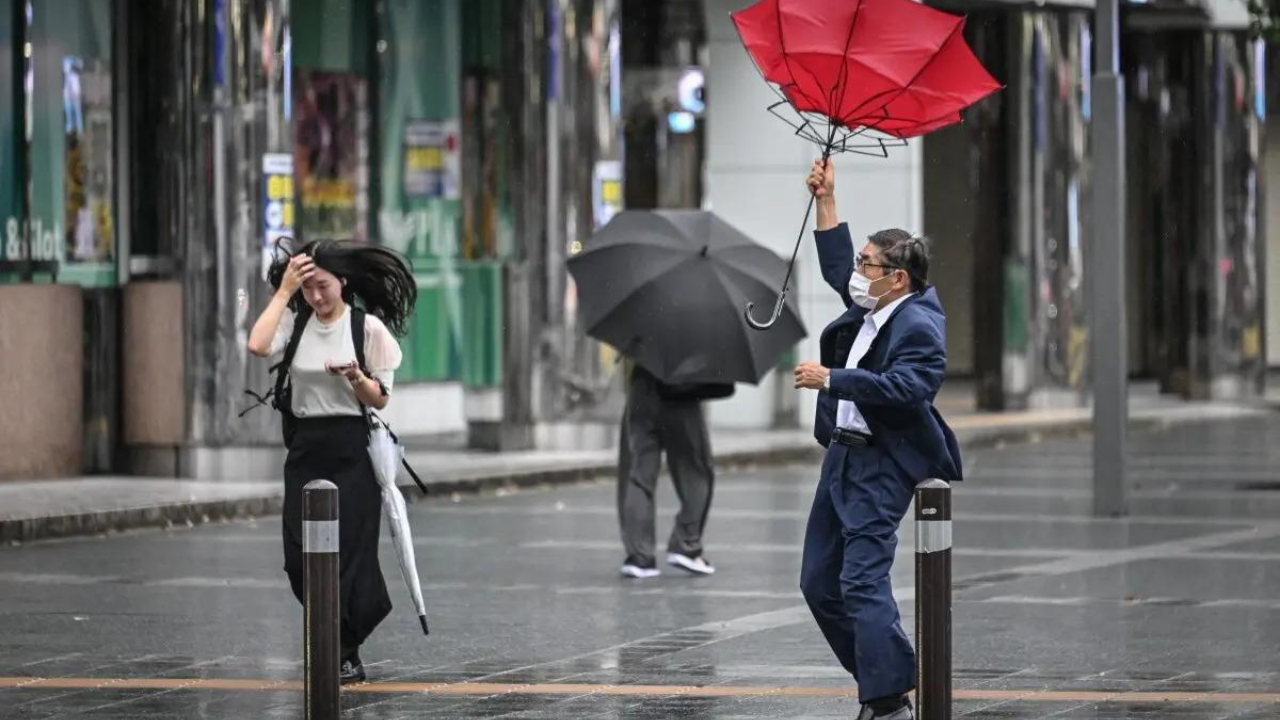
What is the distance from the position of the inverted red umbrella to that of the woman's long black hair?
1894 mm

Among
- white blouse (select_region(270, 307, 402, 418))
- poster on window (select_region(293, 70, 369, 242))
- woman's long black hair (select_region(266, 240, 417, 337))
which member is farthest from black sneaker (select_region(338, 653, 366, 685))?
poster on window (select_region(293, 70, 369, 242))

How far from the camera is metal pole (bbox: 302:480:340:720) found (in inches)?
300

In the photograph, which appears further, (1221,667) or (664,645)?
(664,645)

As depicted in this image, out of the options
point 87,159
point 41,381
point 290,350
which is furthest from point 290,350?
point 87,159

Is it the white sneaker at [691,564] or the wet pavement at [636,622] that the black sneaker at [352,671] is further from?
the white sneaker at [691,564]

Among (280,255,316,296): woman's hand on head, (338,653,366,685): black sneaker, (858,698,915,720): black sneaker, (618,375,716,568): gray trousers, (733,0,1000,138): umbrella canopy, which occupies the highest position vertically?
(733,0,1000,138): umbrella canopy

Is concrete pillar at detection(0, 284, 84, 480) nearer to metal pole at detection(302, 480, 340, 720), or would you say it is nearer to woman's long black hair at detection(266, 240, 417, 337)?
woman's long black hair at detection(266, 240, 417, 337)

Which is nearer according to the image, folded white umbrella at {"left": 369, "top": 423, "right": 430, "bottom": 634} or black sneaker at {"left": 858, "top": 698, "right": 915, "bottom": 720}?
black sneaker at {"left": 858, "top": 698, "right": 915, "bottom": 720}

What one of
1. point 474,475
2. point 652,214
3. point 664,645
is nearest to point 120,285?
Result: point 474,475

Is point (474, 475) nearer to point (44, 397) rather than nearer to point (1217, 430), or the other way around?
point (44, 397)

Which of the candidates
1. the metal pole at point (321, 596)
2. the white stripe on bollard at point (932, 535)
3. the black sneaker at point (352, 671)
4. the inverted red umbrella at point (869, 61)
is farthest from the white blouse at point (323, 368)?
the white stripe on bollard at point (932, 535)

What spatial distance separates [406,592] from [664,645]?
2590mm

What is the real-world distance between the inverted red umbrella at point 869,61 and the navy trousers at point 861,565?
79cm

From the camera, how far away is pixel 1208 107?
33406 mm
